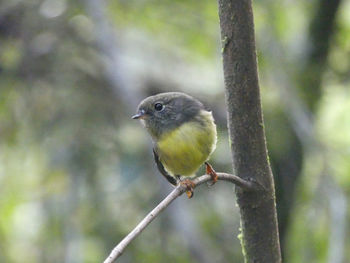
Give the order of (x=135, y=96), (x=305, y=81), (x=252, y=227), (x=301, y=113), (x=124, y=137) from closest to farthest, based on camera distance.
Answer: (x=252, y=227) → (x=301, y=113) → (x=135, y=96) → (x=305, y=81) → (x=124, y=137)

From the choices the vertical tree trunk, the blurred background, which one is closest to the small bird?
the vertical tree trunk

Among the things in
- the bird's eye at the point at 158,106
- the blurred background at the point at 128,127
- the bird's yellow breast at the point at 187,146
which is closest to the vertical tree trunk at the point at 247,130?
the bird's yellow breast at the point at 187,146

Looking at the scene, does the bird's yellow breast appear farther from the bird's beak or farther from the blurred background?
the blurred background

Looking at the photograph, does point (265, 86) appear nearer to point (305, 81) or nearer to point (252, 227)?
point (305, 81)

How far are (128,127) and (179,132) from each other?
6.66 ft

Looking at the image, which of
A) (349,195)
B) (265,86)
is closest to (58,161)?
(265,86)

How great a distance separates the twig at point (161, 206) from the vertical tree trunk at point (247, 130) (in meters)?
0.06

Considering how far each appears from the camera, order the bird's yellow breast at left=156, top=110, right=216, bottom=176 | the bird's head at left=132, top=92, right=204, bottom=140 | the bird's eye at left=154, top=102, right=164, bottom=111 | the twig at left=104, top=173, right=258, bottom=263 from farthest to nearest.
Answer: the bird's eye at left=154, top=102, right=164, bottom=111, the bird's head at left=132, top=92, right=204, bottom=140, the bird's yellow breast at left=156, top=110, right=216, bottom=176, the twig at left=104, top=173, right=258, bottom=263

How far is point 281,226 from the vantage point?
14.2 feet

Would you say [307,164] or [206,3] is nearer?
[307,164]

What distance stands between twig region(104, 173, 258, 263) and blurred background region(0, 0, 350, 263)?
6.11 feet

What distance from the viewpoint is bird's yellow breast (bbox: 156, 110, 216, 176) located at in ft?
8.73

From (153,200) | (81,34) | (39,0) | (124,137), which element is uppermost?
(39,0)

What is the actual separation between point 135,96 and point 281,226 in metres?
1.34
